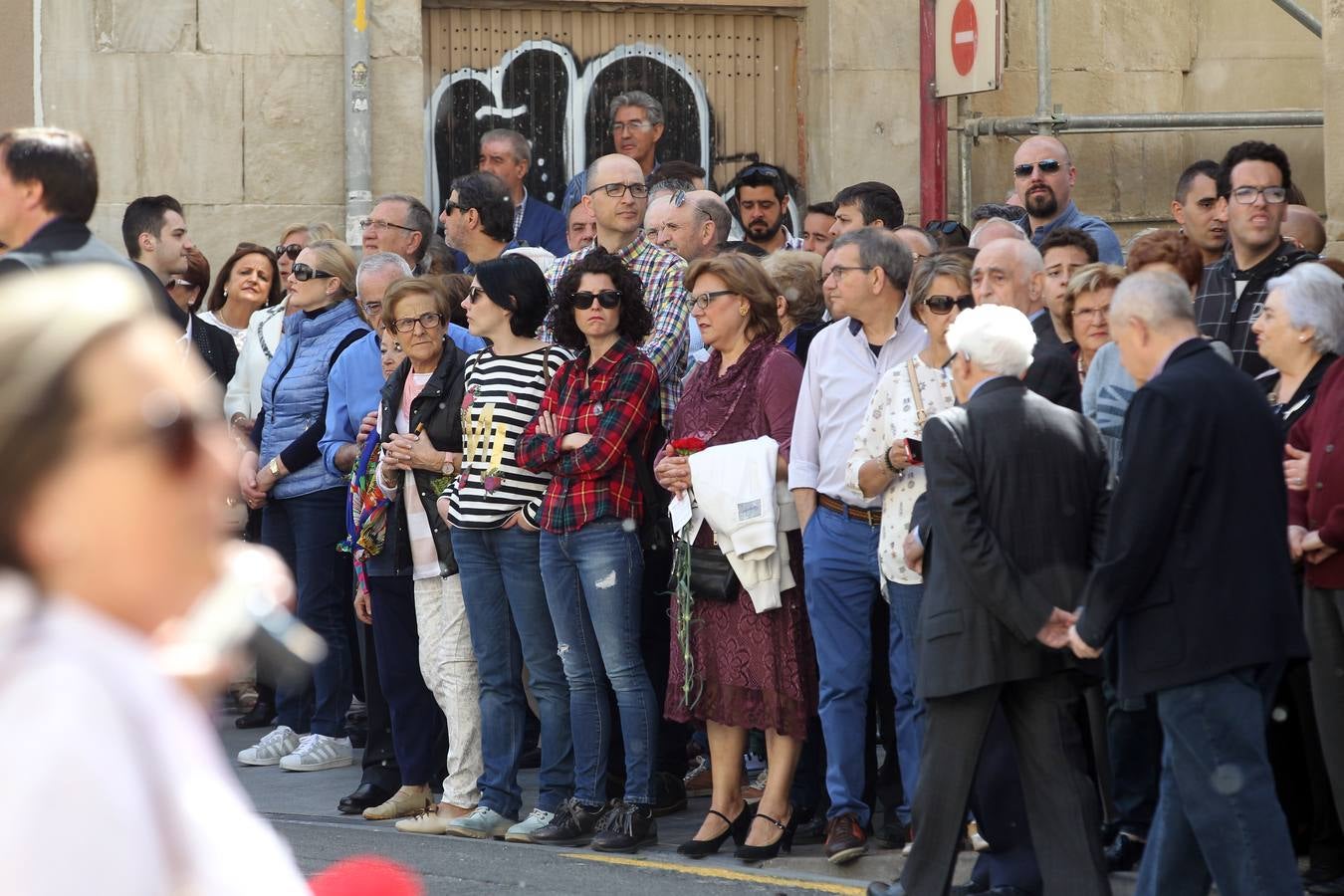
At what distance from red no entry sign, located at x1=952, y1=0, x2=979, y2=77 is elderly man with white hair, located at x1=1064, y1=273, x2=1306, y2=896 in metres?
6.75

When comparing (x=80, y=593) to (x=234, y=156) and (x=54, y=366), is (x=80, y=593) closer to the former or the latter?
(x=54, y=366)

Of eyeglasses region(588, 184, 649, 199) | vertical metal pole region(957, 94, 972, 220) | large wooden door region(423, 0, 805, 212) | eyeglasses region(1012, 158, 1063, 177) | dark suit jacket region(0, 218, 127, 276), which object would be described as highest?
large wooden door region(423, 0, 805, 212)

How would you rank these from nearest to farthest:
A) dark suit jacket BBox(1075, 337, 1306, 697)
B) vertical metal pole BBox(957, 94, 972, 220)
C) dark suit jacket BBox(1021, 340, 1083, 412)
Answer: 1. dark suit jacket BBox(1075, 337, 1306, 697)
2. dark suit jacket BBox(1021, 340, 1083, 412)
3. vertical metal pole BBox(957, 94, 972, 220)

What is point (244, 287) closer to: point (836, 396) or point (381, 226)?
point (381, 226)

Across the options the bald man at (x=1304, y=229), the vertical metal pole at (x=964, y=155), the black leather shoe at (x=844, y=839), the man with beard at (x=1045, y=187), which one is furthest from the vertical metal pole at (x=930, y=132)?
the black leather shoe at (x=844, y=839)

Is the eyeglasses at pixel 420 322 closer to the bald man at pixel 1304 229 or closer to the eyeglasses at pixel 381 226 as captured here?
the eyeglasses at pixel 381 226

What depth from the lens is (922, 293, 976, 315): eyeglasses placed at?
22.5 ft

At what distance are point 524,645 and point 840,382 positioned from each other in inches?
66.7

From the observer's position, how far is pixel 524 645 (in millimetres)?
7664

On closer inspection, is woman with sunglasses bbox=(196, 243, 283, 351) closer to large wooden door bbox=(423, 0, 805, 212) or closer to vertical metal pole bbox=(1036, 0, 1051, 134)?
large wooden door bbox=(423, 0, 805, 212)

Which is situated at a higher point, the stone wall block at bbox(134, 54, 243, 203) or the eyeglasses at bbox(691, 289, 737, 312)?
the stone wall block at bbox(134, 54, 243, 203)

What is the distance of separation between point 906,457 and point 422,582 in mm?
2370

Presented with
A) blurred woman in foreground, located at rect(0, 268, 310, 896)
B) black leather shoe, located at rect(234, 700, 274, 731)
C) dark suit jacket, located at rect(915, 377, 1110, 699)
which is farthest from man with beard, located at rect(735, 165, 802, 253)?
blurred woman in foreground, located at rect(0, 268, 310, 896)

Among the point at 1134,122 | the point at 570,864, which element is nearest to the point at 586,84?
the point at 1134,122
